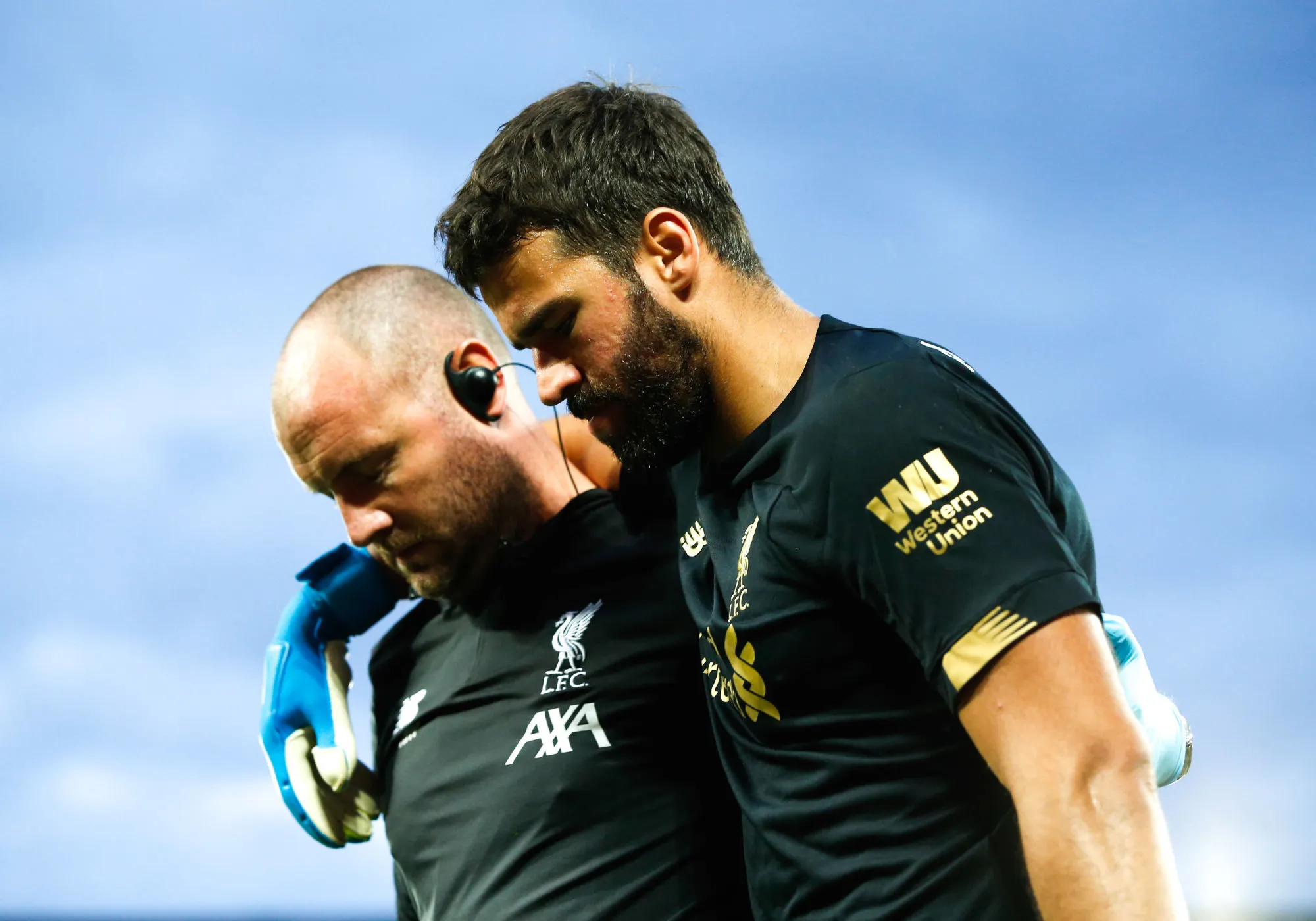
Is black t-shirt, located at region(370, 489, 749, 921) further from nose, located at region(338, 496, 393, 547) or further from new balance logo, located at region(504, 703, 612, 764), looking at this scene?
nose, located at region(338, 496, 393, 547)

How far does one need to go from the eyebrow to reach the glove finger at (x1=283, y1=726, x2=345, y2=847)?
1.45m

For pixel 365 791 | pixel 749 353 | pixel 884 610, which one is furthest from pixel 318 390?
pixel 884 610

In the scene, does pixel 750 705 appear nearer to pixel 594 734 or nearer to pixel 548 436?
pixel 594 734

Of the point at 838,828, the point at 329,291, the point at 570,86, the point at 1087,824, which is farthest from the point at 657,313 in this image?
the point at 329,291

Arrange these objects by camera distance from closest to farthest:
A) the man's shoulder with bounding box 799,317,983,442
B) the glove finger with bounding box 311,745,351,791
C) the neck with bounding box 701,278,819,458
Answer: the man's shoulder with bounding box 799,317,983,442, the neck with bounding box 701,278,819,458, the glove finger with bounding box 311,745,351,791

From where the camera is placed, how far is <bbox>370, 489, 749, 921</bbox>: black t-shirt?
8.27 feet

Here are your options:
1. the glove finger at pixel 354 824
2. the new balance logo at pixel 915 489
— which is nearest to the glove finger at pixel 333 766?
the glove finger at pixel 354 824

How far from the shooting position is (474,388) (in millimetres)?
3064

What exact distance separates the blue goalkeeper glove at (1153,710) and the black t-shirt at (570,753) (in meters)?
0.86

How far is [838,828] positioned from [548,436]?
1697mm

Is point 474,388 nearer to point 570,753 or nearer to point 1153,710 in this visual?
point 570,753

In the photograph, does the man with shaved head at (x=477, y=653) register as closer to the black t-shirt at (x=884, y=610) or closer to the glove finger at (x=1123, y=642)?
the black t-shirt at (x=884, y=610)

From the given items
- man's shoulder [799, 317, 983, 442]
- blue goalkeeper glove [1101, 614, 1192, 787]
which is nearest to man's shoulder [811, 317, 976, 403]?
man's shoulder [799, 317, 983, 442]

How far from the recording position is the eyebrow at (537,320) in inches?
83.9
